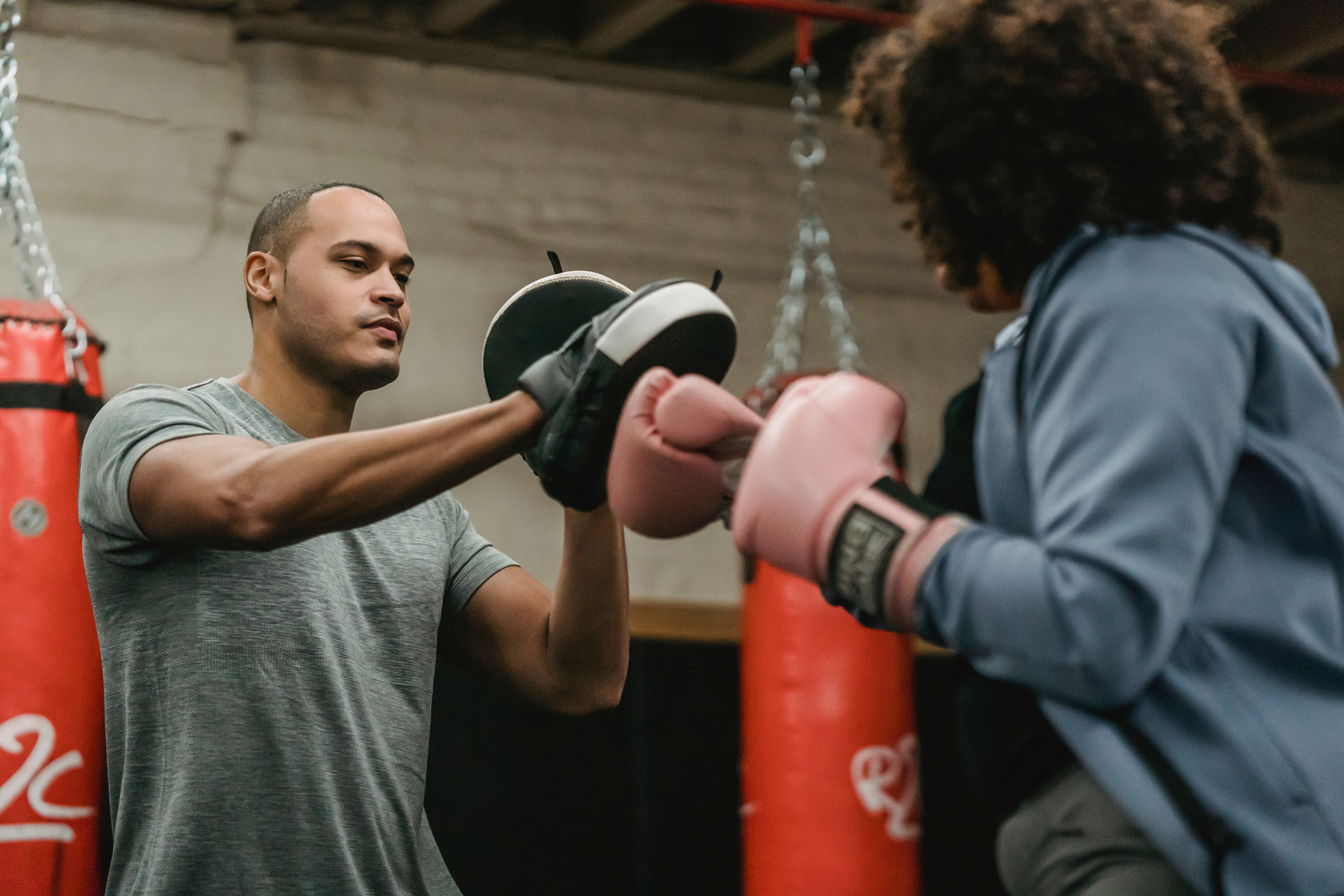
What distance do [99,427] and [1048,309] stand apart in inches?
46.0

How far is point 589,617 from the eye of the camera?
1821 mm

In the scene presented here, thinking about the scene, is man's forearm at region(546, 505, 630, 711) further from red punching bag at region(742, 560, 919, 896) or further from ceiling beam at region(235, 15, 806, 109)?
ceiling beam at region(235, 15, 806, 109)

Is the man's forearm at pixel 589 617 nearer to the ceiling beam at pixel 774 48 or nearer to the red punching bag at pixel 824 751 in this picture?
the red punching bag at pixel 824 751

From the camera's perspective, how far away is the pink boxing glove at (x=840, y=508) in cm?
104

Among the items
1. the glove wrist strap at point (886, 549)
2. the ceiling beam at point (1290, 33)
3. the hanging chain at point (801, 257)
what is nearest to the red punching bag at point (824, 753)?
the hanging chain at point (801, 257)

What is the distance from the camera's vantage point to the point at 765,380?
2.86 m

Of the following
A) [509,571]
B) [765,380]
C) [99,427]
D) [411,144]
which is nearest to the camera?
[99,427]

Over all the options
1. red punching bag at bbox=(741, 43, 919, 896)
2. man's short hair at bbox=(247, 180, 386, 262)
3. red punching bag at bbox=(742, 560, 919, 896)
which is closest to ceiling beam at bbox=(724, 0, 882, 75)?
red punching bag at bbox=(741, 43, 919, 896)

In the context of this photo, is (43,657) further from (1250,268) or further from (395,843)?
(1250,268)

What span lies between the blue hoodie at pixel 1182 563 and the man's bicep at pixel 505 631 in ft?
3.16

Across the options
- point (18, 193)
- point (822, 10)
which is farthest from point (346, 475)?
point (822, 10)

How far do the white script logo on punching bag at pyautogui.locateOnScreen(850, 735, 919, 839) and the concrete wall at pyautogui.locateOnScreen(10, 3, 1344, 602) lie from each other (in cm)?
142

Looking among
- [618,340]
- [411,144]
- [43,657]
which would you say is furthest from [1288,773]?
[411,144]

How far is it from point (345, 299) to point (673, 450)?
2.69ft
